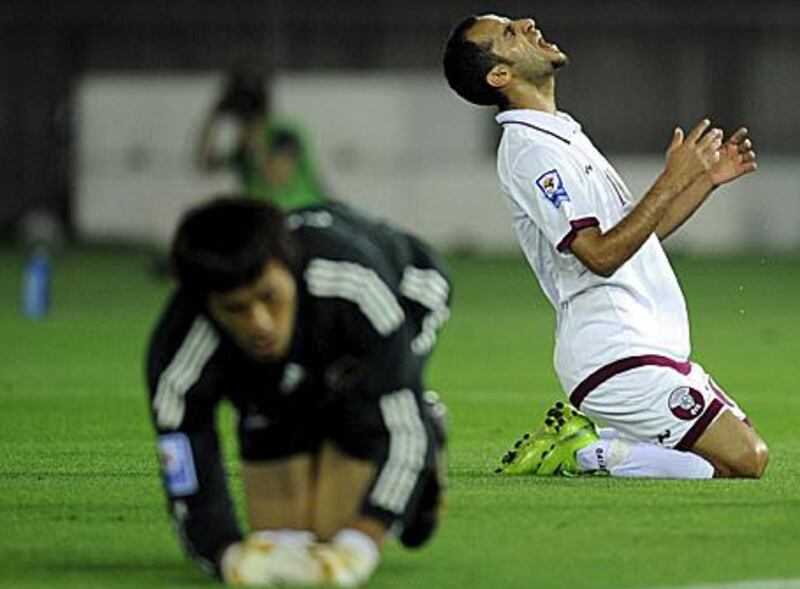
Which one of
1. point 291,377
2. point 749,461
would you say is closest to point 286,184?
point 749,461

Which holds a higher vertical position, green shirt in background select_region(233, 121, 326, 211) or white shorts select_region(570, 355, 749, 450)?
white shorts select_region(570, 355, 749, 450)

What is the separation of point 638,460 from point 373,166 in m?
23.6

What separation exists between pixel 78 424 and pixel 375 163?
20939 mm

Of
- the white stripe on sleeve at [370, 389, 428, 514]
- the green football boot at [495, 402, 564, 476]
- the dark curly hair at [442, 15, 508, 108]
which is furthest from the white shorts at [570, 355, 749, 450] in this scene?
the white stripe on sleeve at [370, 389, 428, 514]

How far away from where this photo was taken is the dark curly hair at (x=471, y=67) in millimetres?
→ 10500

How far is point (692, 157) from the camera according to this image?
10.1m

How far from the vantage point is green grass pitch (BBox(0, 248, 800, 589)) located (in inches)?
305

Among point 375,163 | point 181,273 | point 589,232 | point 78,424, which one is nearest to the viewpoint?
point 181,273

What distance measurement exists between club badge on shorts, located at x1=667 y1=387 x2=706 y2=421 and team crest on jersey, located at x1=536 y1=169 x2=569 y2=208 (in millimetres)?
872

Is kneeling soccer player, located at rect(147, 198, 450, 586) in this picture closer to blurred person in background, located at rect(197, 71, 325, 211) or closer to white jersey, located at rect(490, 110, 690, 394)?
white jersey, located at rect(490, 110, 690, 394)

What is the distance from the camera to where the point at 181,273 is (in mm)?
6828

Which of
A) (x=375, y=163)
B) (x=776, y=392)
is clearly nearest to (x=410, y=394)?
(x=776, y=392)

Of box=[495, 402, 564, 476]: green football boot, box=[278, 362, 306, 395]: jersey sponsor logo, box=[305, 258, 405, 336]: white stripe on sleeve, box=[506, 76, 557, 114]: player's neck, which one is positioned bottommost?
box=[495, 402, 564, 476]: green football boot

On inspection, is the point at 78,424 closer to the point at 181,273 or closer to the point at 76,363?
the point at 76,363
